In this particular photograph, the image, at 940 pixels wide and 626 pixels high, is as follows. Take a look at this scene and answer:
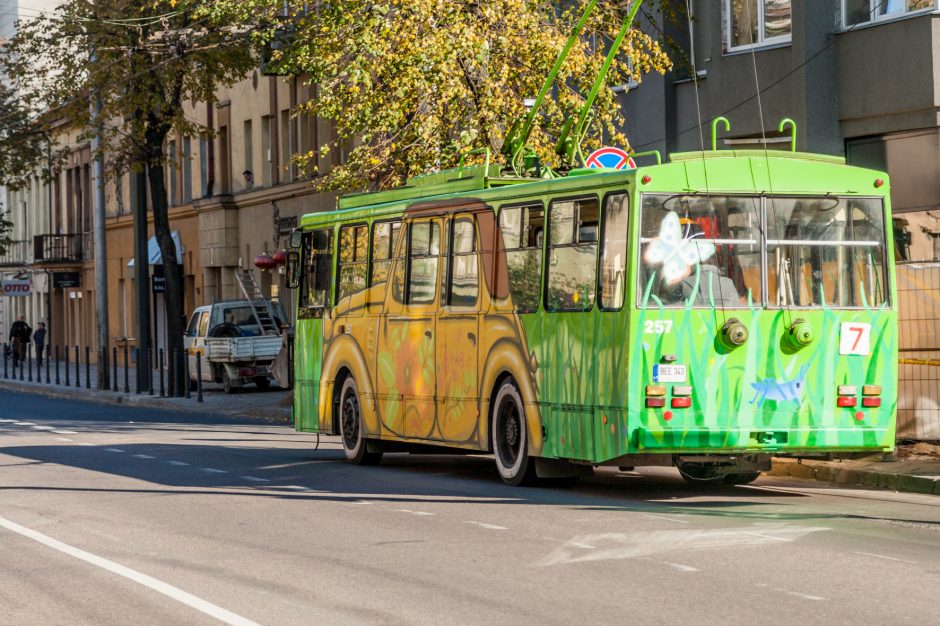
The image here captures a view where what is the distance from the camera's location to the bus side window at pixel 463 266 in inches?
667

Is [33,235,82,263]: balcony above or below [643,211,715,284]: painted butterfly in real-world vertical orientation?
above

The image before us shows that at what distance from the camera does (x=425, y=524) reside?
13031 mm

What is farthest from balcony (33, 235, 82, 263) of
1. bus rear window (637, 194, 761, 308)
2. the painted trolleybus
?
bus rear window (637, 194, 761, 308)

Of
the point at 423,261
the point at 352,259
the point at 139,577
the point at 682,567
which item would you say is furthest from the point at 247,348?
the point at 682,567

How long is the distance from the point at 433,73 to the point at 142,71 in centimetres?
1295

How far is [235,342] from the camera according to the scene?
3800cm

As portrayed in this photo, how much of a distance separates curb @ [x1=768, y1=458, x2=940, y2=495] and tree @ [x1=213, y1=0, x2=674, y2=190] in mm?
7785

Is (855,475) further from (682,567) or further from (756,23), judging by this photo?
(756,23)

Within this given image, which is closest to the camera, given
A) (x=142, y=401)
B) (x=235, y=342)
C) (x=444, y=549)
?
(x=444, y=549)

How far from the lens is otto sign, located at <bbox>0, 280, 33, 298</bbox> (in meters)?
60.2

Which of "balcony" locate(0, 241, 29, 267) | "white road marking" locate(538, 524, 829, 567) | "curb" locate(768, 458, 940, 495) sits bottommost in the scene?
"white road marking" locate(538, 524, 829, 567)

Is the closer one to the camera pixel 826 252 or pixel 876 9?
pixel 826 252

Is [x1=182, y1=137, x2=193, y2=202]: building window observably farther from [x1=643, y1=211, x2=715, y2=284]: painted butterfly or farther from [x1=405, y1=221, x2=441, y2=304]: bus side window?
[x1=643, y1=211, x2=715, y2=284]: painted butterfly

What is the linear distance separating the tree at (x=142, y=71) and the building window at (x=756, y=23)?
1174 centimetres
